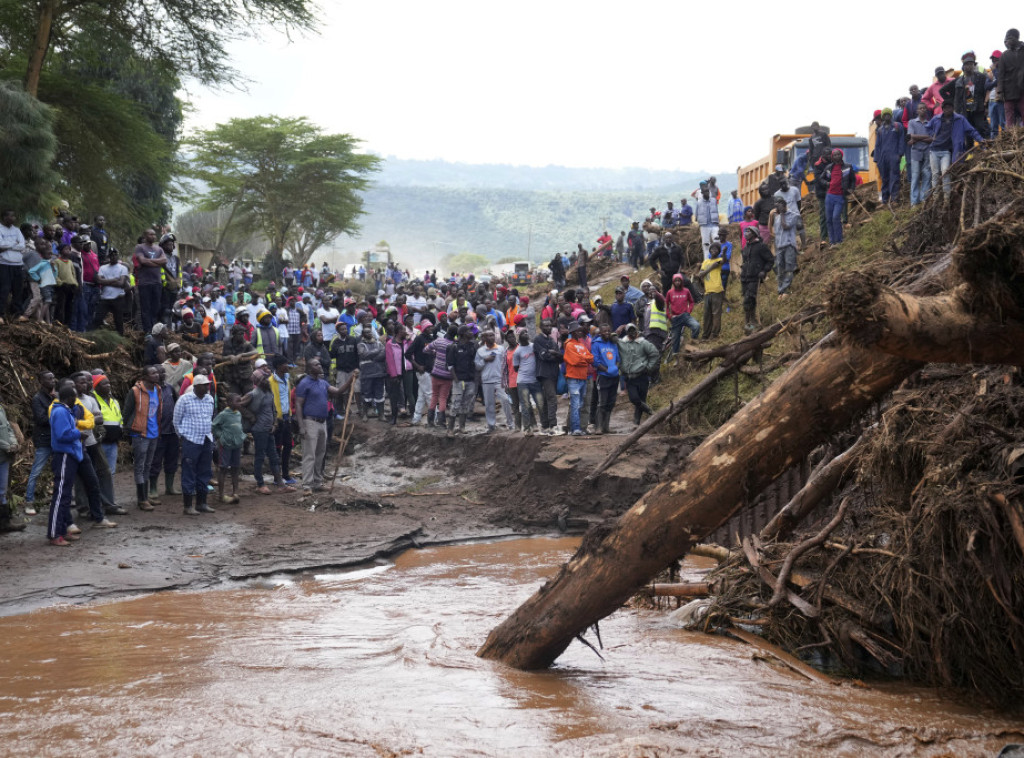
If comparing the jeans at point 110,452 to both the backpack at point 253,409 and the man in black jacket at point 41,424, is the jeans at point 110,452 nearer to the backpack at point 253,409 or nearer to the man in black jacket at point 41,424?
the man in black jacket at point 41,424

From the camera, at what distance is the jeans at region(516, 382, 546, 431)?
53.6ft

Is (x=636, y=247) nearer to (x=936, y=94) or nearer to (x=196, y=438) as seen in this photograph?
(x=936, y=94)

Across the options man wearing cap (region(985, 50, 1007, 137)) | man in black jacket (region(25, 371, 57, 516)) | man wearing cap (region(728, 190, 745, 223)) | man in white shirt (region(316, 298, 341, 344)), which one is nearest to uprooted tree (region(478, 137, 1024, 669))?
man in black jacket (region(25, 371, 57, 516))

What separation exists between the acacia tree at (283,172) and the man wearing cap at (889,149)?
36.3 meters

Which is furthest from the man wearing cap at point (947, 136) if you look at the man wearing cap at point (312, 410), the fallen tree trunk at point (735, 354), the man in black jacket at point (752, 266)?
the fallen tree trunk at point (735, 354)

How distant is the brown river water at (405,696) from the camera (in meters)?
4.98

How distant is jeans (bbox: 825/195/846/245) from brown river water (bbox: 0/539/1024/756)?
10.8 metres

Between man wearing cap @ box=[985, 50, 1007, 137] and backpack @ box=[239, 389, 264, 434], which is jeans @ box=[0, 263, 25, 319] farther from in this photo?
man wearing cap @ box=[985, 50, 1007, 137]

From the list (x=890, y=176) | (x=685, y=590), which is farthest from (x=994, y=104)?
(x=685, y=590)

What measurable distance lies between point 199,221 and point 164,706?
64.2 m

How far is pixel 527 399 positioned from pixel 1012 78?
8648 mm

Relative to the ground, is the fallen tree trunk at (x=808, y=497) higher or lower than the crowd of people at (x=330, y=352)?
lower

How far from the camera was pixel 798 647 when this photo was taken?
6797 millimetres

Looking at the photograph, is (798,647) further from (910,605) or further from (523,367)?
(523,367)
